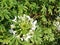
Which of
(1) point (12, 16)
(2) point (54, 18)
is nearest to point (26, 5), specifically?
(1) point (12, 16)

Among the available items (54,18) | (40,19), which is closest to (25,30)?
(40,19)

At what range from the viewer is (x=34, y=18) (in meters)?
2.62

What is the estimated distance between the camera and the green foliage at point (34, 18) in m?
2.36

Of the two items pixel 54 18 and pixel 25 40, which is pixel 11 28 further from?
pixel 54 18

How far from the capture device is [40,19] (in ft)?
8.66

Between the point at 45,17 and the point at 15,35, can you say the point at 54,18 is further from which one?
the point at 15,35

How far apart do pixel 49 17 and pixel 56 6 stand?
0.16 meters

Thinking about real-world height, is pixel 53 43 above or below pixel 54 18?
below

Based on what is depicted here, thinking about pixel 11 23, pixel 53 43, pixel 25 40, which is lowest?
pixel 53 43

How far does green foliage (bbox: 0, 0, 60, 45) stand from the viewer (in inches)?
92.8

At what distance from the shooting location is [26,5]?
8.47 ft

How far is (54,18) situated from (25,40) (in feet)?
1.85

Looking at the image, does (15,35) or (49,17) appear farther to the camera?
(49,17)

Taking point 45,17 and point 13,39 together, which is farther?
point 45,17
